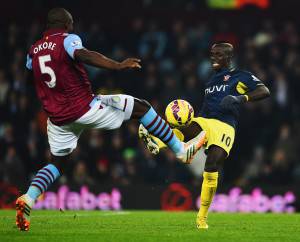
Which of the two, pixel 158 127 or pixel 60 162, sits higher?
pixel 158 127

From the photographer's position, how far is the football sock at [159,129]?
886 cm

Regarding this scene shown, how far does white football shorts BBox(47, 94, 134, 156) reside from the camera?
28.8ft

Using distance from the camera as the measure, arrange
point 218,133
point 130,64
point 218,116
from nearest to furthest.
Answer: point 130,64
point 218,133
point 218,116

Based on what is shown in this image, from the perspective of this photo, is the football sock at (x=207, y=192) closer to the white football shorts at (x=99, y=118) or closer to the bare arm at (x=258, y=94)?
the bare arm at (x=258, y=94)

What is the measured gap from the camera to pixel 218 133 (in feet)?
31.3

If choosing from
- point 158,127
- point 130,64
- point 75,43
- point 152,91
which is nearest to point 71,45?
point 75,43

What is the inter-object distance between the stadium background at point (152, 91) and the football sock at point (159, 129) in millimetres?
6878

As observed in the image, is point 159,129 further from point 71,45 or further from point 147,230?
point 71,45

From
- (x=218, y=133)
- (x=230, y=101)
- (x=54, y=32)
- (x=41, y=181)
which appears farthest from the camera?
(x=218, y=133)

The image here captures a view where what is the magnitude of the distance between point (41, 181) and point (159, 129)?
1407 mm

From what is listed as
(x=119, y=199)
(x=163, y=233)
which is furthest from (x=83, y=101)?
(x=119, y=199)

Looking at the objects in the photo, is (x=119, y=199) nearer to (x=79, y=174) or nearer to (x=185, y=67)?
(x=79, y=174)

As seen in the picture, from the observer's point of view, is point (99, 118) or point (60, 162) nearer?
point (99, 118)

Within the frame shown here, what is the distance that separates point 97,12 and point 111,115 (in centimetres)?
1246
